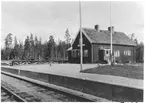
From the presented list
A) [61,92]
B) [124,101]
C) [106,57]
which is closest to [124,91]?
[124,101]

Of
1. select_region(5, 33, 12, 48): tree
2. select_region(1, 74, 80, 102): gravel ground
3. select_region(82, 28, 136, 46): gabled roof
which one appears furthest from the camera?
select_region(5, 33, 12, 48): tree

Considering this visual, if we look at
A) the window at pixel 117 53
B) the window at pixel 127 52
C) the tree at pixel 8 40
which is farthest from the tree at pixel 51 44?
the window at pixel 117 53

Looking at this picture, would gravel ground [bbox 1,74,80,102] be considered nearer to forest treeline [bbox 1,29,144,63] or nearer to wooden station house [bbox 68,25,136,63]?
wooden station house [bbox 68,25,136,63]

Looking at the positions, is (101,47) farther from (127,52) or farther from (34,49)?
(34,49)

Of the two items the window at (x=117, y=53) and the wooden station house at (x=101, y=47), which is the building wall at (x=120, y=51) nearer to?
the wooden station house at (x=101, y=47)

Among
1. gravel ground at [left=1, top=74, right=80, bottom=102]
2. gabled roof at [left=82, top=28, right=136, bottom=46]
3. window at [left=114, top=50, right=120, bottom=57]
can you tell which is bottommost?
gravel ground at [left=1, top=74, right=80, bottom=102]

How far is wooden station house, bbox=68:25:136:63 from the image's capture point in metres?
33.9

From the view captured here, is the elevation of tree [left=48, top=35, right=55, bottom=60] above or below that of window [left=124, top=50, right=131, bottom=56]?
above

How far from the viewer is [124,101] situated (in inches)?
273

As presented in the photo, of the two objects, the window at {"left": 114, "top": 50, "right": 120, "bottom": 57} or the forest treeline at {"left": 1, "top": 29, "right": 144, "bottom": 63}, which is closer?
the window at {"left": 114, "top": 50, "right": 120, "bottom": 57}

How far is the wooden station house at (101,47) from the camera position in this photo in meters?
33.9

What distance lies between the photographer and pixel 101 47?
1364 inches

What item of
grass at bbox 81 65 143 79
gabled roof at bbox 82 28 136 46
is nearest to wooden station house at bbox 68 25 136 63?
gabled roof at bbox 82 28 136 46

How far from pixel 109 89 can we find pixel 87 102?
3.27ft
